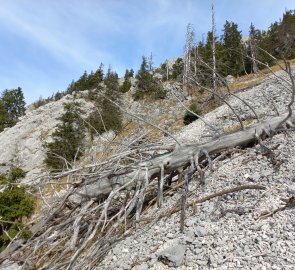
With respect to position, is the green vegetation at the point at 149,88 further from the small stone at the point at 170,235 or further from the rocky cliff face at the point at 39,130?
the small stone at the point at 170,235

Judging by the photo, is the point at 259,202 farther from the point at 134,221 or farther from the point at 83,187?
the point at 83,187

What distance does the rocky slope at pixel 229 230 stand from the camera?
3.91 metres

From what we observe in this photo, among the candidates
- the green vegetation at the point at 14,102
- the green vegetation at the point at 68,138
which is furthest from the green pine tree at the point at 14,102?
the green vegetation at the point at 68,138

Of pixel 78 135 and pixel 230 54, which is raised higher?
pixel 230 54

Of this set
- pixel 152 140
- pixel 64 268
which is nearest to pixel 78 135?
pixel 152 140

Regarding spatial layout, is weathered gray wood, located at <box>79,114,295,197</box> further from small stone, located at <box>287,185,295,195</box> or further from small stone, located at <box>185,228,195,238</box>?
small stone, located at <box>287,185,295,195</box>

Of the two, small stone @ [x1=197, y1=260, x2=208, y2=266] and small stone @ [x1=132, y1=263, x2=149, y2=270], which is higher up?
small stone @ [x1=197, y1=260, x2=208, y2=266]

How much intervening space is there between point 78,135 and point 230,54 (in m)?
29.9

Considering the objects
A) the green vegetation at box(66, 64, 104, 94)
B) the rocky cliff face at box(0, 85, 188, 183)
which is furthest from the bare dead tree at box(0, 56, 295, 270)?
the green vegetation at box(66, 64, 104, 94)

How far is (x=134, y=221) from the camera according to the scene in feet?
17.0

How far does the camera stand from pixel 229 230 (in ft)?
14.7

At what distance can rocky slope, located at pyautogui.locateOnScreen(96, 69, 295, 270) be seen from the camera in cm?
391

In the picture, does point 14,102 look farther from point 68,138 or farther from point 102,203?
point 102,203

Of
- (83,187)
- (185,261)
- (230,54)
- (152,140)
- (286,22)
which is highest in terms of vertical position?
(286,22)
